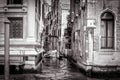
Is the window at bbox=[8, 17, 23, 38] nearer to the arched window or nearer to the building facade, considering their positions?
the building facade

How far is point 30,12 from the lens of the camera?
17.1m

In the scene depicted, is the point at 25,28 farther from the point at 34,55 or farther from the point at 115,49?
the point at 115,49

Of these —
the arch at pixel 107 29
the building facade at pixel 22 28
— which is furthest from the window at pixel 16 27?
the arch at pixel 107 29

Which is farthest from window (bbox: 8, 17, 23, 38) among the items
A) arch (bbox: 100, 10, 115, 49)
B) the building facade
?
arch (bbox: 100, 10, 115, 49)

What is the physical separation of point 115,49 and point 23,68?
7.60 m

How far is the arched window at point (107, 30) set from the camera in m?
15.3

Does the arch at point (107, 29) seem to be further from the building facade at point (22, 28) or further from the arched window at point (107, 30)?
the building facade at point (22, 28)

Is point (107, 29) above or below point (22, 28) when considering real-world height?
below

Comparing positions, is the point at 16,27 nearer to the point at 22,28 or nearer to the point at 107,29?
the point at 22,28

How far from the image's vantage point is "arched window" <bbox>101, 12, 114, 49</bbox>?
50.4 ft

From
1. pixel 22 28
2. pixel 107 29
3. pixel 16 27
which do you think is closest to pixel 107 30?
pixel 107 29

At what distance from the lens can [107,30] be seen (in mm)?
15469

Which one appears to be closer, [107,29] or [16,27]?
[107,29]

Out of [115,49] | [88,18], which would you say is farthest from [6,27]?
[115,49]
